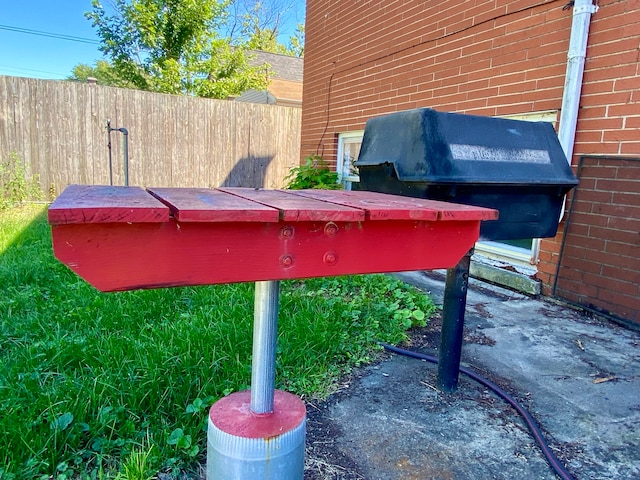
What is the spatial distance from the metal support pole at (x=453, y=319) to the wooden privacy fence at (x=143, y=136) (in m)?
7.44

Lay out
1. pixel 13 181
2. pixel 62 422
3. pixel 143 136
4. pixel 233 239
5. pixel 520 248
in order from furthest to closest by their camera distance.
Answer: pixel 143 136, pixel 13 181, pixel 520 248, pixel 62 422, pixel 233 239

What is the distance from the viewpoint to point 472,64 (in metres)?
4.12

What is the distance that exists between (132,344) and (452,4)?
4.02 meters

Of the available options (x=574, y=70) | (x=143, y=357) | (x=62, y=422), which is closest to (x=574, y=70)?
(x=574, y=70)

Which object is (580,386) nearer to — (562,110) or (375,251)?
(375,251)

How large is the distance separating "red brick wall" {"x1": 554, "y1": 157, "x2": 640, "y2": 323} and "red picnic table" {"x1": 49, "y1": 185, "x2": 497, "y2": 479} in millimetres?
2221

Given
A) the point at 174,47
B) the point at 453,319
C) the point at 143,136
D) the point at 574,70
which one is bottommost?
the point at 453,319

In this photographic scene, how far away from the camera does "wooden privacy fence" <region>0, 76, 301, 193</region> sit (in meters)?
7.53

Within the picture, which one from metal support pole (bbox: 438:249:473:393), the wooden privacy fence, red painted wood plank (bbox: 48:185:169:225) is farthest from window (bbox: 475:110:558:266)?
the wooden privacy fence

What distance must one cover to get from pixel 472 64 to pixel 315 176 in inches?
109

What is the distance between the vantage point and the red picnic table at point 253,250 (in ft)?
2.88

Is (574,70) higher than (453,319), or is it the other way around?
(574,70)

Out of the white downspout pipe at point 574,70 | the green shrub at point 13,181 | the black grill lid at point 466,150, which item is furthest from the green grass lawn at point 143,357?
the green shrub at point 13,181

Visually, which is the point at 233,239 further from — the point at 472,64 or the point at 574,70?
the point at 472,64
